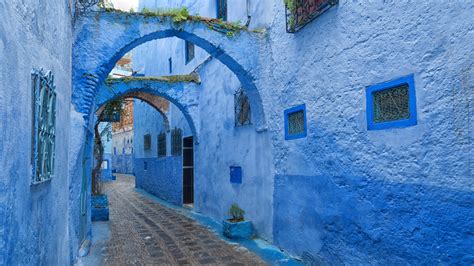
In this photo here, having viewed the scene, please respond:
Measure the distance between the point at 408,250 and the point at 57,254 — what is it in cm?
330

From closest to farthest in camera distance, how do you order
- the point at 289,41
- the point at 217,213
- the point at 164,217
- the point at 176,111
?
the point at 289,41 < the point at 217,213 < the point at 164,217 < the point at 176,111

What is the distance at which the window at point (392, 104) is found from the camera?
10.9 feet

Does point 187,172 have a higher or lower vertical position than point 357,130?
lower

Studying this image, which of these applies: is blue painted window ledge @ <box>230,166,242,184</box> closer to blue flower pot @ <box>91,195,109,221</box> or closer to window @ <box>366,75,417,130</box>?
blue flower pot @ <box>91,195,109,221</box>

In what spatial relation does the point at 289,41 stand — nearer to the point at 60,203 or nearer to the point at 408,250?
the point at 408,250

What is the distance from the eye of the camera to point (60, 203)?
3.71 metres

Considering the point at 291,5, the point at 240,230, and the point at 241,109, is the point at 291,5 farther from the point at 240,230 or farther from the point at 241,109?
the point at 240,230

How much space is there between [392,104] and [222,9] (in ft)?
19.6

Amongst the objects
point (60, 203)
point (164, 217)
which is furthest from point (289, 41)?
point (164, 217)

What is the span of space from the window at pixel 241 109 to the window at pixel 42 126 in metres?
4.26

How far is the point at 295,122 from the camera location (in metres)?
5.27

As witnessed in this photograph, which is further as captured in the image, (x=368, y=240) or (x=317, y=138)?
(x=317, y=138)

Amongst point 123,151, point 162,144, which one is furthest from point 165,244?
point 123,151

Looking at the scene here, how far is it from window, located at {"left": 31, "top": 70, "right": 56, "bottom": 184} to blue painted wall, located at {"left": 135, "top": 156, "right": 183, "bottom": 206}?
8.38 m
